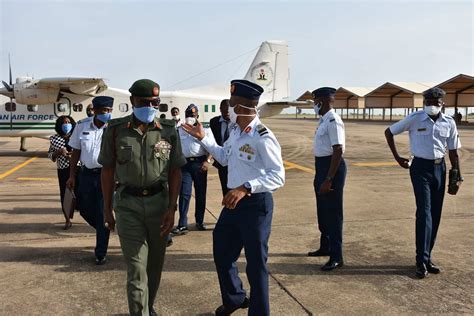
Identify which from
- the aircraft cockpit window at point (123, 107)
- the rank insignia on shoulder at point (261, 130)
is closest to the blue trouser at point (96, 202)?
the rank insignia on shoulder at point (261, 130)

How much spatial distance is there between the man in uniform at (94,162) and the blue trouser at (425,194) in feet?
11.7

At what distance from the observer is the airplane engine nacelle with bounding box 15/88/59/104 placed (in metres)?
15.9

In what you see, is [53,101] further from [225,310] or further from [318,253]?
[225,310]

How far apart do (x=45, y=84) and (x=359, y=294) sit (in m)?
15.4

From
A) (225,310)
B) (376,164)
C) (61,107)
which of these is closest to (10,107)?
(61,107)

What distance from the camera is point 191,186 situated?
19.7 feet

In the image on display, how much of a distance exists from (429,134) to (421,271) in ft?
4.93

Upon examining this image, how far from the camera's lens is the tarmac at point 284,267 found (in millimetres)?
3613

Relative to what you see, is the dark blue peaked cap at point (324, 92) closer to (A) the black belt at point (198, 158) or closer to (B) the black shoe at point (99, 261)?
(A) the black belt at point (198, 158)

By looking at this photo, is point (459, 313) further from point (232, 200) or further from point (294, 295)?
point (232, 200)

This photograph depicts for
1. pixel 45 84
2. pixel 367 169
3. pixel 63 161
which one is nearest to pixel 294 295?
pixel 63 161

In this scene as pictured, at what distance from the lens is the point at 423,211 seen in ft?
14.1

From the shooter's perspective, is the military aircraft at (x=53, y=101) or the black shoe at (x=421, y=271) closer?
the black shoe at (x=421, y=271)

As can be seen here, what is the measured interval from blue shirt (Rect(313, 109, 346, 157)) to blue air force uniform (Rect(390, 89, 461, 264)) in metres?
0.77
